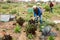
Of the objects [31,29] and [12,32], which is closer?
[31,29]

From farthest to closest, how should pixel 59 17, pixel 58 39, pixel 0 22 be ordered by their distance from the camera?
pixel 59 17, pixel 0 22, pixel 58 39

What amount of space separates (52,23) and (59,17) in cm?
336

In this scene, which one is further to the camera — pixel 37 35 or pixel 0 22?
pixel 0 22

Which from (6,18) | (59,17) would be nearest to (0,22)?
(6,18)

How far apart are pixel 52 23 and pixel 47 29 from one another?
1746 mm

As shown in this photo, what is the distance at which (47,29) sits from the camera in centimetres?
1210

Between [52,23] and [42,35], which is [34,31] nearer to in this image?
[42,35]

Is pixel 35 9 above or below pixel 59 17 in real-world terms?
above

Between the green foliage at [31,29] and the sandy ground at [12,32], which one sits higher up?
the green foliage at [31,29]

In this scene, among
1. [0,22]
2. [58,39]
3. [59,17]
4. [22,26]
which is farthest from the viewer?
[59,17]

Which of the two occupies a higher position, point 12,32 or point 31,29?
point 31,29

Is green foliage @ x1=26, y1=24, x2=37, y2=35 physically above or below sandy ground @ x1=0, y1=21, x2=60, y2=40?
above

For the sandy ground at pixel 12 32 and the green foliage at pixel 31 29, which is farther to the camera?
the green foliage at pixel 31 29

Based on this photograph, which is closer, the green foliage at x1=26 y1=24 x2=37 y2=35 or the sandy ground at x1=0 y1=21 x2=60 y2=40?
the sandy ground at x1=0 y1=21 x2=60 y2=40
